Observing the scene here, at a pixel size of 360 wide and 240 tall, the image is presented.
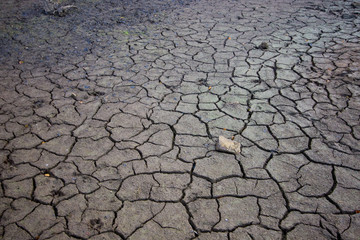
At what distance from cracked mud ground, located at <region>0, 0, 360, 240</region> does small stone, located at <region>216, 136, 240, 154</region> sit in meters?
0.08

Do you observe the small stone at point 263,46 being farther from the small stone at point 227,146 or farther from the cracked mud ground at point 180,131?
the small stone at point 227,146

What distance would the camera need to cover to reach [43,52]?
428cm

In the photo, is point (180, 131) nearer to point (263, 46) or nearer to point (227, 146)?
point (227, 146)

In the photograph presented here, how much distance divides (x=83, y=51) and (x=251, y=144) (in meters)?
3.18

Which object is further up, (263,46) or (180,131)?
(263,46)

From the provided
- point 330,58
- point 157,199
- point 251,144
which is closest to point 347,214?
point 251,144

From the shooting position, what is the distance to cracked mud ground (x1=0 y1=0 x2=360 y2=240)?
1.94 m

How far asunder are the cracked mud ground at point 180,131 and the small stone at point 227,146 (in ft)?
0.26

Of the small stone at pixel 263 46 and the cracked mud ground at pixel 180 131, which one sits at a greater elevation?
the small stone at pixel 263 46

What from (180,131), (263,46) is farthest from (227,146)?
(263,46)

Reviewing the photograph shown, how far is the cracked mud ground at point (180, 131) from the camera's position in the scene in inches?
76.4

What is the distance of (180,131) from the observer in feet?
8.96


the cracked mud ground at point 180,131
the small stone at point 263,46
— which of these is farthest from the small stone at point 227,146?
the small stone at point 263,46

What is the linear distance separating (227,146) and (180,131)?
1.73 ft
